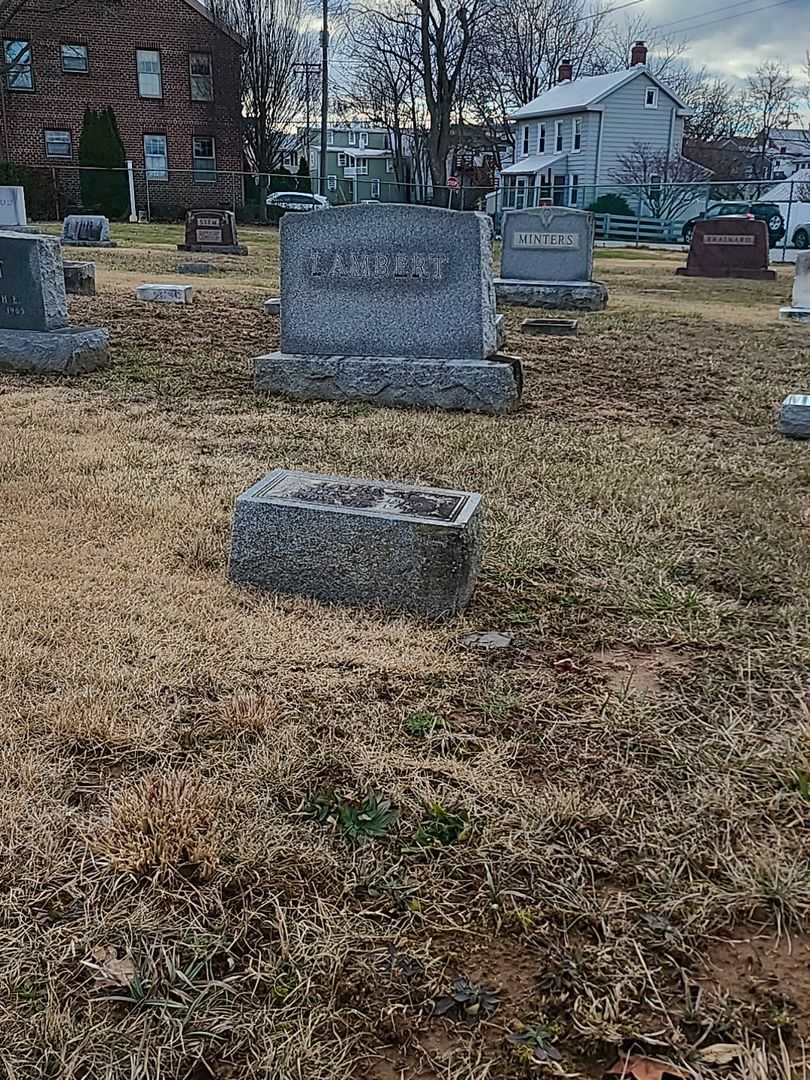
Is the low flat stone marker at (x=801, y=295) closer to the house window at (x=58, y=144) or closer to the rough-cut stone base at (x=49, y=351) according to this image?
the rough-cut stone base at (x=49, y=351)

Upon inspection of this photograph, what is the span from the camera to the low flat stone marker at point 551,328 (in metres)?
9.91

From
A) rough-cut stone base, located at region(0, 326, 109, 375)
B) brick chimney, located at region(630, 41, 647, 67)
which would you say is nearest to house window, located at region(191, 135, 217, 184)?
brick chimney, located at region(630, 41, 647, 67)

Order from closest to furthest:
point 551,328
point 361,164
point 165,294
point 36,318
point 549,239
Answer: point 36,318
point 551,328
point 165,294
point 549,239
point 361,164

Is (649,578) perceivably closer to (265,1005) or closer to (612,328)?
(265,1005)

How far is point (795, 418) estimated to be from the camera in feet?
18.3

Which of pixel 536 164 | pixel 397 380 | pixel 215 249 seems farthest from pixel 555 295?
A: pixel 536 164

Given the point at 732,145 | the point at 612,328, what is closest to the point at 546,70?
the point at 732,145

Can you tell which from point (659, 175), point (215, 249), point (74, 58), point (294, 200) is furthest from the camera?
point (659, 175)

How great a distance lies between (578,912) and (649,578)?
1.81m

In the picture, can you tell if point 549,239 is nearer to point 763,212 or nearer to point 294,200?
point 763,212

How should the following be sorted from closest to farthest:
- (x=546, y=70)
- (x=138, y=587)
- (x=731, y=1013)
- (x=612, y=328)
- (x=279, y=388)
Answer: (x=731, y=1013) < (x=138, y=587) < (x=279, y=388) < (x=612, y=328) < (x=546, y=70)

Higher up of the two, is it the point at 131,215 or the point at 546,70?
the point at 546,70

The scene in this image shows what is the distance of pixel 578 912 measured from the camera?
1.81 m

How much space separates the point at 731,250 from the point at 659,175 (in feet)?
74.8
